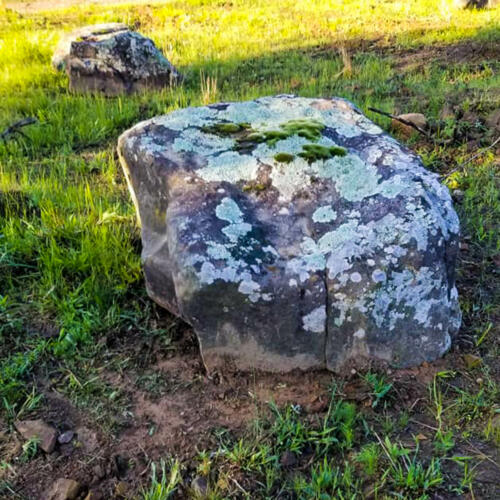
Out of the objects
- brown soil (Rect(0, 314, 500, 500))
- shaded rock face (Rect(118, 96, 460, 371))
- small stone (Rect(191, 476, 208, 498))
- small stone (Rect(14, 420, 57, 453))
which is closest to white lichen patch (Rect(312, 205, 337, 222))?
shaded rock face (Rect(118, 96, 460, 371))

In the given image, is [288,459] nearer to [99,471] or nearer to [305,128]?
[99,471]

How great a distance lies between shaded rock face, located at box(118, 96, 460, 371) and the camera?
2.76m

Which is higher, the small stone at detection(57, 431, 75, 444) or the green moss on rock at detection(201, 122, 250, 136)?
the green moss on rock at detection(201, 122, 250, 136)

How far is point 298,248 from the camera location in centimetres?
294

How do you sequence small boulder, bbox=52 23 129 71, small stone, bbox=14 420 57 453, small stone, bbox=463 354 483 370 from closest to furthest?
small stone, bbox=14 420 57 453 < small stone, bbox=463 354 483 370 < small boulder, bbox=52 23 129 71

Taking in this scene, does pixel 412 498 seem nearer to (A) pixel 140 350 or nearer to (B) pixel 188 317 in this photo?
(B) pixel 188 317

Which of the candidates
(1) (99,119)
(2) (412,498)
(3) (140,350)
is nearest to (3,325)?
(3) (140,350)

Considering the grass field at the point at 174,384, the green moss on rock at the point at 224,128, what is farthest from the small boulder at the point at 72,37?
the green moss on rock at the point at 224,128

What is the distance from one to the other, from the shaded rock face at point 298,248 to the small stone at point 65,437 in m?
0.72

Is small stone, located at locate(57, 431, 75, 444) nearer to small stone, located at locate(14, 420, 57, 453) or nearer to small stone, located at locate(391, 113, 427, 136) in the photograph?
small stone, located at locate(14, 420, 57, 453)

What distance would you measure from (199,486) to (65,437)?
707 mm

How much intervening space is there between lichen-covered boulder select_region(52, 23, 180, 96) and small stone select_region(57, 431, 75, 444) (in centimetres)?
562

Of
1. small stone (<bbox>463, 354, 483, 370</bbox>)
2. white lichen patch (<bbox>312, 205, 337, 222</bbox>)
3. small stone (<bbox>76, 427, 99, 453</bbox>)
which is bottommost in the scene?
small stone (<bbox>76, 427, 99, 453</bbox>)

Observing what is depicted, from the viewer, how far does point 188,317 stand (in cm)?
280
